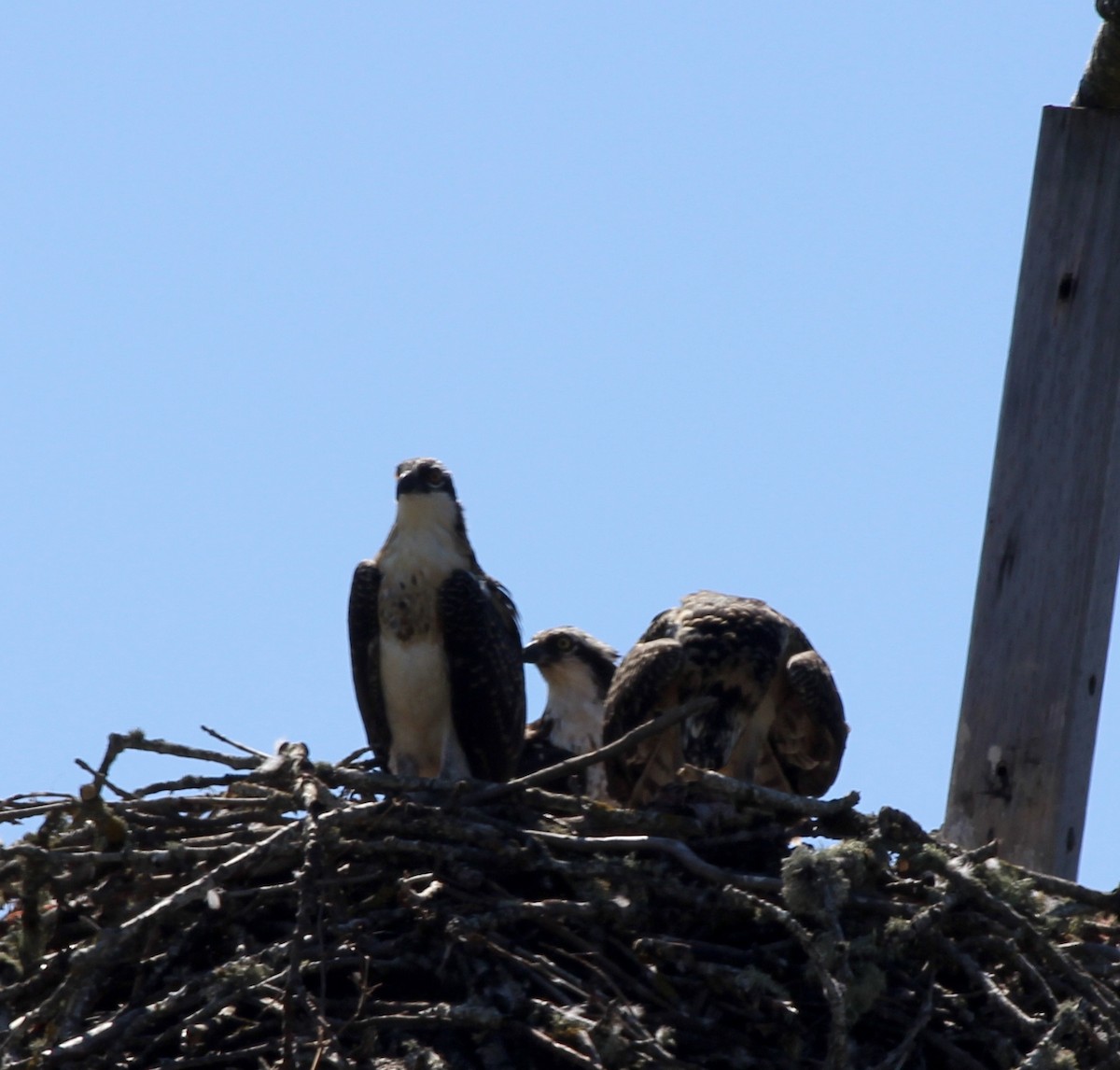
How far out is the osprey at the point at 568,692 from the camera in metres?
10.9

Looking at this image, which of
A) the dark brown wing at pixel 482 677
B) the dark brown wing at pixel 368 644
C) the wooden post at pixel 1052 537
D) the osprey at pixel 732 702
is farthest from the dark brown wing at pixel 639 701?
the wooden post at pixel 1052 537

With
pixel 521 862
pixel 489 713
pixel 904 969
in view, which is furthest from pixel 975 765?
pixel 489 713

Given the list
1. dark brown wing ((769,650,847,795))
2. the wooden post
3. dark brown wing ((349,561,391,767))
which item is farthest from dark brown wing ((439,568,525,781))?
the wooden post

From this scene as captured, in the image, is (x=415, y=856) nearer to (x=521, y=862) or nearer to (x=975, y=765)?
(x=521, y=862)

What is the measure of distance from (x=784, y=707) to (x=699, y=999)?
2789mm

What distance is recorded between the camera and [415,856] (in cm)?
688

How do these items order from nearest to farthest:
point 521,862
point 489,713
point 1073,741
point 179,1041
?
point 179,1041
point 521,862
point 1073,741
point 489,713

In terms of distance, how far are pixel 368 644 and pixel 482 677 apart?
1.62ft

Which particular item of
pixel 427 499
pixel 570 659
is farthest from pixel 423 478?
pixel 570 659

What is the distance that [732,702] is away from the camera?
896 cm

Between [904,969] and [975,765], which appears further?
[975,765]

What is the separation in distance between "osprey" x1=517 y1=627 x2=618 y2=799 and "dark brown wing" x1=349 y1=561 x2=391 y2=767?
1654 mm

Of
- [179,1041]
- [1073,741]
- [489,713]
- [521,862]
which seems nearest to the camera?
[179,1041]

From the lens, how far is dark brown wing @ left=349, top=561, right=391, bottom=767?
9086 mm
